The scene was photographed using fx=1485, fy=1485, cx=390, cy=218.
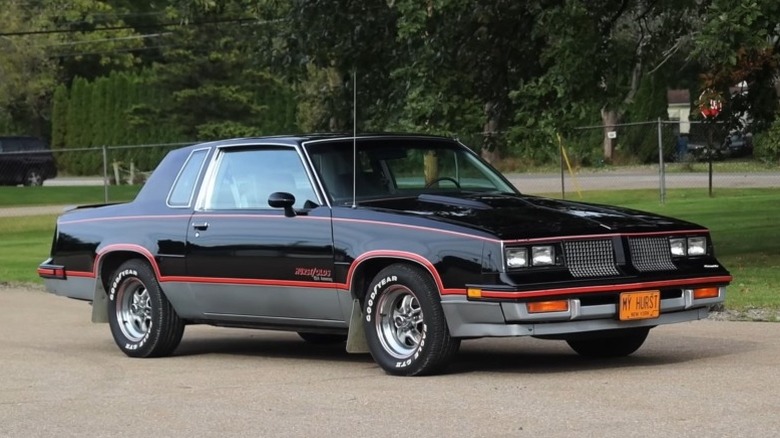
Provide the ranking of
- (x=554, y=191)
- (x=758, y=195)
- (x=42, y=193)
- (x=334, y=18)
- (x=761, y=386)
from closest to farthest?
(x=761, y=386) < (x=334, y=18) < (x=758, y=195) < (x=554, y=191) < (x=42, y=193)

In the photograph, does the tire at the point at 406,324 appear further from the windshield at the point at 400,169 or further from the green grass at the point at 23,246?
the green grass at the point at 23,246

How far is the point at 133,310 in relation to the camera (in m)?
11.3

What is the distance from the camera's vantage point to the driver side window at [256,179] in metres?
10.2

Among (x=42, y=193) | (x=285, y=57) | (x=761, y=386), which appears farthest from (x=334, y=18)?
(x=42, y=193)

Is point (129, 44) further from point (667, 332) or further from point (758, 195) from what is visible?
point (667, 332)

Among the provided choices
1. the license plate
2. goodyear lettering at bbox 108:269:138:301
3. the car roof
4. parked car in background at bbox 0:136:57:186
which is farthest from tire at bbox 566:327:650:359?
parked car in background at bbox 0:136:57:186

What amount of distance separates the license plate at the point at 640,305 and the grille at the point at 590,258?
0.18m

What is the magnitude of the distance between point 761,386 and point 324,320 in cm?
295

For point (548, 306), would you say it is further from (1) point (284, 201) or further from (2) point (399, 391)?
(1) point (284, 201)

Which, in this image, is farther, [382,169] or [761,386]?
[382,169]

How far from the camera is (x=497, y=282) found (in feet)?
28.8

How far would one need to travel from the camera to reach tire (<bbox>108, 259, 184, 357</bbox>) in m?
11.0

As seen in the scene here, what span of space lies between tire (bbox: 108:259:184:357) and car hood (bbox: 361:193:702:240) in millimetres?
2011

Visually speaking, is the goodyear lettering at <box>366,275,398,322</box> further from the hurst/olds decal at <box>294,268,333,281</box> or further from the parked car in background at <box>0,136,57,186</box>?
the parked car in background at <box>0,136,57,186</box>
